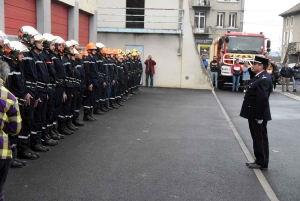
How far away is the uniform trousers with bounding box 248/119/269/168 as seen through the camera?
6938mm

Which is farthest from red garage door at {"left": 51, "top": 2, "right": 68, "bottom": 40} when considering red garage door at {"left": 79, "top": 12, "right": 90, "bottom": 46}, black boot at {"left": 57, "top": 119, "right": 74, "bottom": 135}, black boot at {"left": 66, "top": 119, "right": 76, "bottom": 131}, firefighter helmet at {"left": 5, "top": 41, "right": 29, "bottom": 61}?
firefighter helmet at {"left": 5, "top": 41, "right": 29, "bottom": 61}

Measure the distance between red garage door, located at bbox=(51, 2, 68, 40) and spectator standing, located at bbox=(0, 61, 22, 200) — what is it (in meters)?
11.1

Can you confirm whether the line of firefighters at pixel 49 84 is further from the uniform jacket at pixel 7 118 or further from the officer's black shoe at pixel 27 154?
the uniform jacket at pixel 7 118

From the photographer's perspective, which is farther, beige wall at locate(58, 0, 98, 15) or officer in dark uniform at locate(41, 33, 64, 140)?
beige wall at locate(58, 0, 98, 15)

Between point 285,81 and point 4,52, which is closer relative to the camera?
point 4,52

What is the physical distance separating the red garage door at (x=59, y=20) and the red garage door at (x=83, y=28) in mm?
2273

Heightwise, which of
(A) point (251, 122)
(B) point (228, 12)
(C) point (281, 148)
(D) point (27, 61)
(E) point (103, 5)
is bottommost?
(C) point (281, 148)

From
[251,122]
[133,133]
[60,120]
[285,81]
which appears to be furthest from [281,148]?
[285,81]

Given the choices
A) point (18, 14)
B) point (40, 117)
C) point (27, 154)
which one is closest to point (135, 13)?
point (18, 14)

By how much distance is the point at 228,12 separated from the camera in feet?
182

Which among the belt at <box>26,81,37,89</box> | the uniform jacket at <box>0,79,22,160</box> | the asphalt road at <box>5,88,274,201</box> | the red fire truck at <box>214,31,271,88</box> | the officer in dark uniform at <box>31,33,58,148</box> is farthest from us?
the red fire truck at <box>214,31,271,88</box>

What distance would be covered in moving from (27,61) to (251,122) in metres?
4.24

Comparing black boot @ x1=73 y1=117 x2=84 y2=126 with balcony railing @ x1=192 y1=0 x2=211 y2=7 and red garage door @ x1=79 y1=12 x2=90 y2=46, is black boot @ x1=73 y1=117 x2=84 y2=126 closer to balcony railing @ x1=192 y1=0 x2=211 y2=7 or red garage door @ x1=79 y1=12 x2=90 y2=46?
red garage door @ x1=79 y1=12 x2=90 y2=46

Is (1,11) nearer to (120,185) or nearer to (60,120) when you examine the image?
(60,120)
